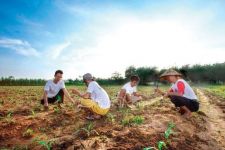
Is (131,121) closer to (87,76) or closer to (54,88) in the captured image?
(87,76)

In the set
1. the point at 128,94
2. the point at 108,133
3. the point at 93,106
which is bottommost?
the point at 108,133

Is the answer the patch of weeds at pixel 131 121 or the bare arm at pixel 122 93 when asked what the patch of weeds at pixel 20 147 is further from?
the bare arm at pixel 122 93

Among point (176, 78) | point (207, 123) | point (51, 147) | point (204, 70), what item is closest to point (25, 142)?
point (51, 147)

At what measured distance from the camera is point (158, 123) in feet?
18.2

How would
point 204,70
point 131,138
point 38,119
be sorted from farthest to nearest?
point 204,70, point 38,119, point 131,138

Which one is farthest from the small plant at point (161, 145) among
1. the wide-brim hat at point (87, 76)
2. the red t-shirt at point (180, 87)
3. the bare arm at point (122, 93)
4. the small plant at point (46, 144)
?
the bare arm at point (122, 93)

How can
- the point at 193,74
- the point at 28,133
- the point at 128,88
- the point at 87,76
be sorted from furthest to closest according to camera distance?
1. the point at 193,74
2. the point at 128,88
3. the point at 87,76
4. the point at 28,133

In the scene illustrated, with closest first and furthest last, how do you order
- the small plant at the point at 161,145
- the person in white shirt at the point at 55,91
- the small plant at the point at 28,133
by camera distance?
1. the small plant at the point at 161,145
2. the small plant at the point at 28,133
3. the person in white shirt at the point at 55,91

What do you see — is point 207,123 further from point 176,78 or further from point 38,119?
point 38,119

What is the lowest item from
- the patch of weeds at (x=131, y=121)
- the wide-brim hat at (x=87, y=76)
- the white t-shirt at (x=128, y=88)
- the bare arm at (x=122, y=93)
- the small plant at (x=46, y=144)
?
the small plant at (x=46, y=144)

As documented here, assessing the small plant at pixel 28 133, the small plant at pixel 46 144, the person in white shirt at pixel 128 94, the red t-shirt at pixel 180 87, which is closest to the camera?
the small plant at pixel 46 144

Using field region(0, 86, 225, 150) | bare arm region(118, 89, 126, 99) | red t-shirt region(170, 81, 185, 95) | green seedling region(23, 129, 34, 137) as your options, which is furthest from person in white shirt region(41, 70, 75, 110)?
red t-shirt region(170, 81, 185, 95)

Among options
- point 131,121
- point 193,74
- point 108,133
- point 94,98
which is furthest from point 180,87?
point 193,74

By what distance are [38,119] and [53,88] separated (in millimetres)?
2055
